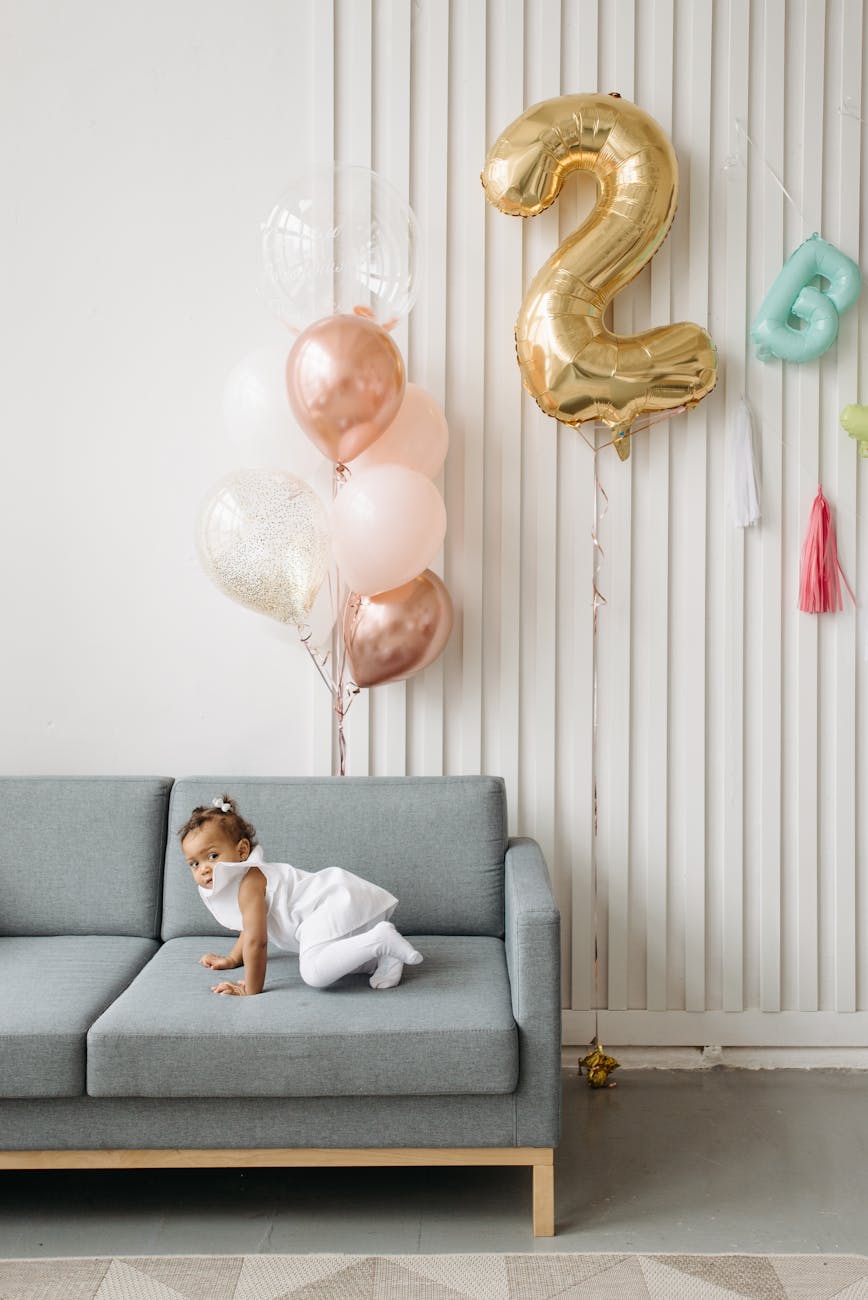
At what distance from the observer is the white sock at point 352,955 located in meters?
2.15

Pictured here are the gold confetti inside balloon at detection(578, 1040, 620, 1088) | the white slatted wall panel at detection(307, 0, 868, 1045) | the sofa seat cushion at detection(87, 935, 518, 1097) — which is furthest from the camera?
the white slatted wall panel at detection(307, 0, 868, 1045)

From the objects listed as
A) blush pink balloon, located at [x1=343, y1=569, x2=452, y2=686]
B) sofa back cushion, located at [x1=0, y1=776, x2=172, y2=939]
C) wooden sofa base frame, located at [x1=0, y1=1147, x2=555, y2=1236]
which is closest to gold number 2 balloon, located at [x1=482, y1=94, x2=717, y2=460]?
blush pink balloon, located at [x1=343, y1=569, x2=452, y2=686]

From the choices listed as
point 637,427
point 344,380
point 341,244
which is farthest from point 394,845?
point 341,244

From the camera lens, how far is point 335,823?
255 centimetres

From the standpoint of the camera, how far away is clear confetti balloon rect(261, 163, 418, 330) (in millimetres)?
2479

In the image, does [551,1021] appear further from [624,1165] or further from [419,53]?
[419,53]

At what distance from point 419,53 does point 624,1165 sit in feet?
8.67

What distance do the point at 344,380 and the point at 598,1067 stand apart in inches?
68.2

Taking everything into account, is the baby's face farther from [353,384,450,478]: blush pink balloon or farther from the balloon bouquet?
[353,384,450,478]: blush pink balloon

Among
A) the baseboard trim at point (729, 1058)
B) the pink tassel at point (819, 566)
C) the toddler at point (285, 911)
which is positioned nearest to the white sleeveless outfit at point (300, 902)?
the toddler at point (285, 911)

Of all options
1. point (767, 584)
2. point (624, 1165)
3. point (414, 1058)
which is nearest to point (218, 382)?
point (767, 584)

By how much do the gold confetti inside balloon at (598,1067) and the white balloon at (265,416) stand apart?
1595 mm

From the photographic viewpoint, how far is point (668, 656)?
2859 mm

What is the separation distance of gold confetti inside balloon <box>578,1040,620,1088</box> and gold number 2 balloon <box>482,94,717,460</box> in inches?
60.5
